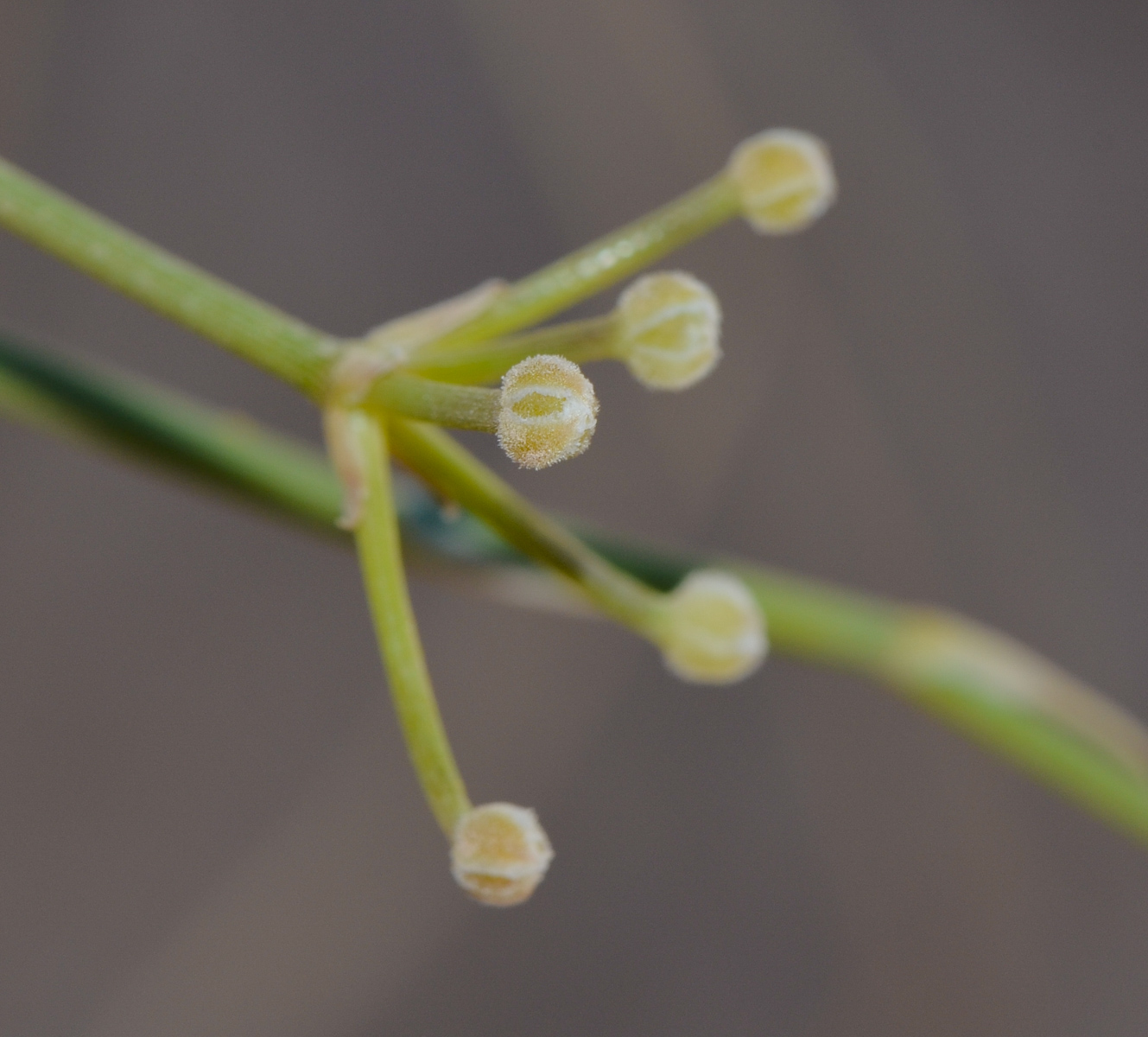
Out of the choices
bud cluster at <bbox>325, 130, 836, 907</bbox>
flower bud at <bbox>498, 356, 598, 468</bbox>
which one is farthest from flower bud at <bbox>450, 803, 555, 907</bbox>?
flower bud at <bbox>498, 356, 598, 468</bbox>

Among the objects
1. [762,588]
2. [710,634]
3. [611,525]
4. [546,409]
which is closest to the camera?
[546,409]

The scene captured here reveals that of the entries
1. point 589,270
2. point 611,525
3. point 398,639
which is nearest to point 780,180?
point 589,270

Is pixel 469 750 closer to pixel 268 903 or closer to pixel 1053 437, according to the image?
pixel 268 903

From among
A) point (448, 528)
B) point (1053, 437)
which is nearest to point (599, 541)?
point (448, 528)

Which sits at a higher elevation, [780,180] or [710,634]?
[780,180]

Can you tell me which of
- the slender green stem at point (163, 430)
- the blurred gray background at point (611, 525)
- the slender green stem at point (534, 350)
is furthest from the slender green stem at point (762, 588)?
the blurred gray background at point (611, 525)

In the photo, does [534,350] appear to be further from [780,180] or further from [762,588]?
[762,588]
